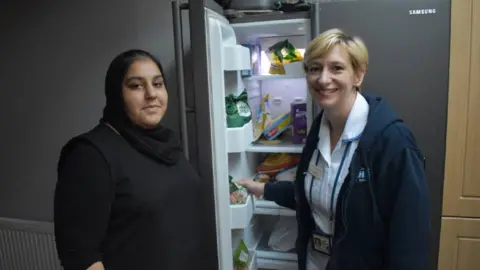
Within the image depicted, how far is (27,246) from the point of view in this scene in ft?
6.81

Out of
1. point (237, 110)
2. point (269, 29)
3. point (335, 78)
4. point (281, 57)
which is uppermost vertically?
point (269, 29)

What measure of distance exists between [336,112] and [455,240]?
0.78 meters

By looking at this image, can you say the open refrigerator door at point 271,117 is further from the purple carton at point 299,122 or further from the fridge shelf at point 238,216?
the fridge shelf at point 238,216

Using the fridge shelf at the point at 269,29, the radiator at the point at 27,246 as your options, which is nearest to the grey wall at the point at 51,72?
the radiator at the point at 27,246

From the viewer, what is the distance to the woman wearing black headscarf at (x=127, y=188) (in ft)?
3.10

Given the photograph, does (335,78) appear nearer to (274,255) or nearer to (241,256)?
(241,256)

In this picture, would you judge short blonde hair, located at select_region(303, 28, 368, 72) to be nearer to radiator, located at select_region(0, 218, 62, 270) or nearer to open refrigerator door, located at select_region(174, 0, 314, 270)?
open refrigerator door, located at select_region(174, 0, 314, 270)

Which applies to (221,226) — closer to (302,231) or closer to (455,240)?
(302,231)

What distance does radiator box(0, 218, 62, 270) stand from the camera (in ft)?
6.68

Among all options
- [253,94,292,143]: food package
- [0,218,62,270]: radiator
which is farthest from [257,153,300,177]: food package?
[0,218,62,270]: radiator

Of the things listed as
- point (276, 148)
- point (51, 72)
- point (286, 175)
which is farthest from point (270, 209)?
point (51, 72)

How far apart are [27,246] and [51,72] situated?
1.00m

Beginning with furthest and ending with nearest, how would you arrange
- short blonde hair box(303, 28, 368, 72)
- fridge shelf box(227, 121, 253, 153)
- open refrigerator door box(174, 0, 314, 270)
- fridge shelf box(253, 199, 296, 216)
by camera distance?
fridge shelf box(253, 199, 296, 216)
fridge shelf box(227, 121, 253, 153)
open refrigerator door box(174, 0, 314, 270)
short blonde hair box(303, 28, 368, 72)

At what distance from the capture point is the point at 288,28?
1.58 meters
